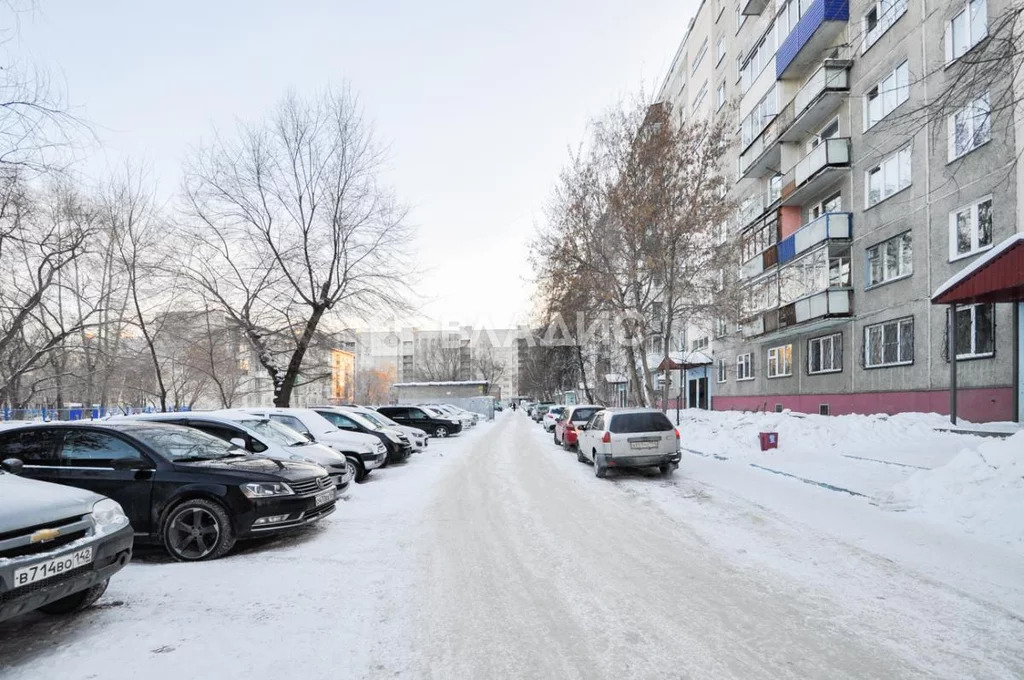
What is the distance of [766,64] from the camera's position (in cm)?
2738

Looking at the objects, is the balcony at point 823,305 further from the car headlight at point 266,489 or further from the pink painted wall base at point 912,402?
the car headlight at point 266,489

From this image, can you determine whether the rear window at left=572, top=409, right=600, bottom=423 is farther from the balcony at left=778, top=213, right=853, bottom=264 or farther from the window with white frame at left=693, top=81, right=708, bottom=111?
the window with white frame at left=693, top=81, right=708, bottom=111

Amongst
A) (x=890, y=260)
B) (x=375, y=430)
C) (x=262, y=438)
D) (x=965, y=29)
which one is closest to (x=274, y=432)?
(x=262, y=438)

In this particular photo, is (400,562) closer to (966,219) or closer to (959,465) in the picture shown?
(959,465)

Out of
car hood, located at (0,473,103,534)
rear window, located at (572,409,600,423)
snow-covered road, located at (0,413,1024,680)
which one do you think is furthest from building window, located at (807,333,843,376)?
car hood, located at (0,473,103,534)

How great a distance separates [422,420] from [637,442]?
17838mm

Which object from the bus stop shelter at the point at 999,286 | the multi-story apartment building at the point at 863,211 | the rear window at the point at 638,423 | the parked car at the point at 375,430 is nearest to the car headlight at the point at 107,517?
the rear window at the point at 638,423

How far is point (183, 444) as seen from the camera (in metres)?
7.22

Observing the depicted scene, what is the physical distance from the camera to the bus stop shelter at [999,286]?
11109 mm

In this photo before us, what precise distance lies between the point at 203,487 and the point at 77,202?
1840cm

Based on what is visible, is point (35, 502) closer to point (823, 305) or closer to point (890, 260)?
point (890, 260)

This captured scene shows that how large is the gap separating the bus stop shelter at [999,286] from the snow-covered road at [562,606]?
6177 millimetres

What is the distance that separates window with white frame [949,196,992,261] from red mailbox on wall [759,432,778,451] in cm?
710

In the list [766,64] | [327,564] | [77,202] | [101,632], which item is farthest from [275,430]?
[766,64]
